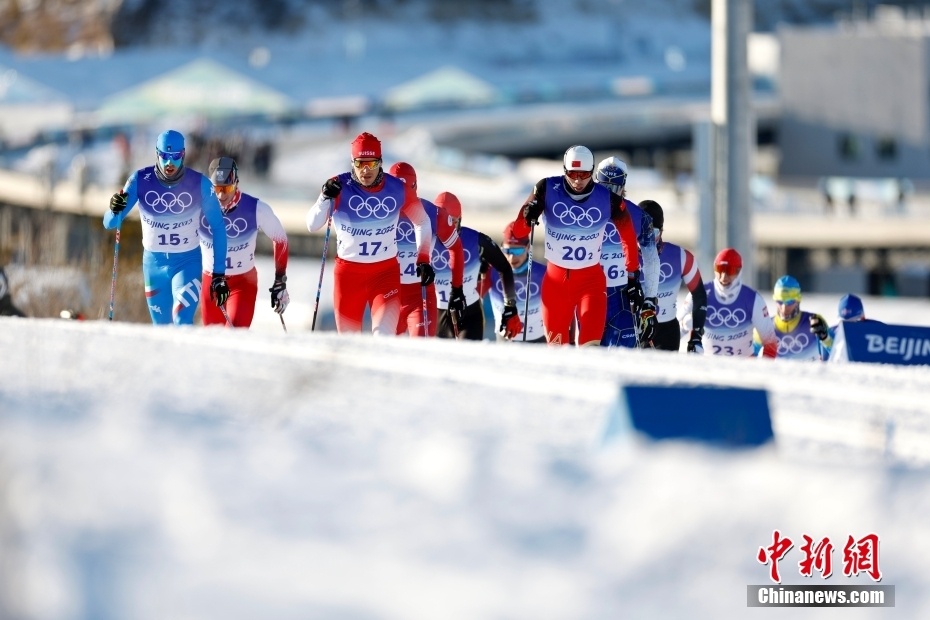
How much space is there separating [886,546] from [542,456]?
0.98 m

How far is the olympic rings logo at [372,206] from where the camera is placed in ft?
32.9

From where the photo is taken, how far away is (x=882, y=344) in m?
9.46

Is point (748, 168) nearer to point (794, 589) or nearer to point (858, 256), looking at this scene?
point (858, 256)

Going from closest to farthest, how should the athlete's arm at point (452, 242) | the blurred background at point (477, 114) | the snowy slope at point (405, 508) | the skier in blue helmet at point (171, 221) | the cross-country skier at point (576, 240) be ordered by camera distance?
the snowy slope at point (405, 508) → the cross-country skier at point (576, 240) → the skier in blue helmet at point (171, 221) → the athlete's arm at point (452, 242) → the blurred background at point (477, 114)

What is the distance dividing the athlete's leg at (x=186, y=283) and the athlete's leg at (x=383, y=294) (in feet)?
3.68

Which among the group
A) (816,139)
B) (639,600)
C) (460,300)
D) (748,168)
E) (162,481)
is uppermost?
(816,139)

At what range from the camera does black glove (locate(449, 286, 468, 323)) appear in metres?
10.2

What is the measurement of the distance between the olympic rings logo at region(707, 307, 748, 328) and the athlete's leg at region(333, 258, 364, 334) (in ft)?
8.85

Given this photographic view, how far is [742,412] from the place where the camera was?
14.8 ft

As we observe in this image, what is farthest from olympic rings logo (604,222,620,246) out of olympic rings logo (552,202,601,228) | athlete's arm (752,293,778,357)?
athlete's arm (752,293,778,357)

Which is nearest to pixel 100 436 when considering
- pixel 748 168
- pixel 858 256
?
pixel 748 168

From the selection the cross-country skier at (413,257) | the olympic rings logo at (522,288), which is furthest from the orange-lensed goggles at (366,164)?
the olympic rings logo at (522,288)

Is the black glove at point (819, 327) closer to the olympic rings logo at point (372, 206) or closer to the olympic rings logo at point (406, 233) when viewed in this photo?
the olympic rings logo at point (406, 233)

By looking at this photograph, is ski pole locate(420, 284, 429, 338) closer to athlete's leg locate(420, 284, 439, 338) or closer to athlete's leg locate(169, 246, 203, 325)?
athlete's leg locate(420, 284, 439, 338)
